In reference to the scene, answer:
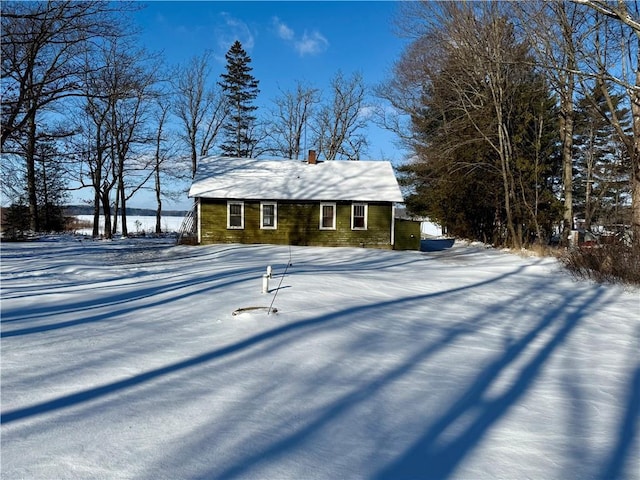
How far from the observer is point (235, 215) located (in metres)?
20.4

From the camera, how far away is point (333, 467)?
261 cm

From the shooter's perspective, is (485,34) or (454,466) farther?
(485,34)

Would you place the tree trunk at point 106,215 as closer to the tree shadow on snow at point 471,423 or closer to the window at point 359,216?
the window at point 359,216

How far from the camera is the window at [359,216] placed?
20.7m

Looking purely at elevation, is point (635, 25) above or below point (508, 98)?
below

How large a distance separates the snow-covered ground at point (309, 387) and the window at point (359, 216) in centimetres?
1311

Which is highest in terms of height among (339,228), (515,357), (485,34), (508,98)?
(485,34)

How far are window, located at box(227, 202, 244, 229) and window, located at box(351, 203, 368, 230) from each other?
5695mm

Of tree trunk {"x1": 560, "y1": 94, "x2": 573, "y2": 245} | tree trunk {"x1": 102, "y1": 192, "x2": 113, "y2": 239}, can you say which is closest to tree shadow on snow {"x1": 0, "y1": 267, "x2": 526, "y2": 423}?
tree trunk {"x1": 560, "y1": 94, "x2": 573, "y2": 245}

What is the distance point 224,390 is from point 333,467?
138 centimetres

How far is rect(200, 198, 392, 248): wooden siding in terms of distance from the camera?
2022 centimetres

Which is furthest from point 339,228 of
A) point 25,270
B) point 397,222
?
point 25,270

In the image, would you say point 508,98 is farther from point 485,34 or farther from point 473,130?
point 485,34

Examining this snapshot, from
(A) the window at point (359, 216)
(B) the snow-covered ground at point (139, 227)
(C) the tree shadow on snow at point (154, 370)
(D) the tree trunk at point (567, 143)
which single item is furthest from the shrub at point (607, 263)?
(B) the snow-covered ground at point (139, 227)
